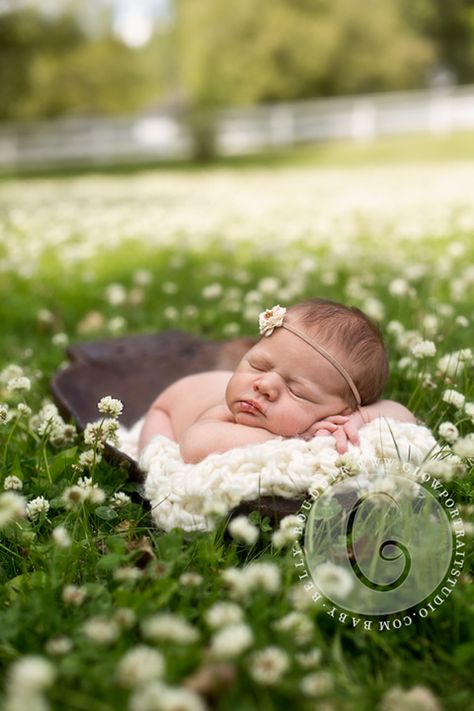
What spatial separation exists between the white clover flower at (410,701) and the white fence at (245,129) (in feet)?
94.7

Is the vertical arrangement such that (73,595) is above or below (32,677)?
above

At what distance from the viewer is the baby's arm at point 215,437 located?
2514 mm

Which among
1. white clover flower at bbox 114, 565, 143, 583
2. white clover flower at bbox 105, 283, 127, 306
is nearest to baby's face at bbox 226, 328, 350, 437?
white clover flower at bbox 114, 565, 143, 583

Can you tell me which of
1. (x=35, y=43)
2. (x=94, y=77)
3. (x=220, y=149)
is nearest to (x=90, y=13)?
(x=94, y=77)

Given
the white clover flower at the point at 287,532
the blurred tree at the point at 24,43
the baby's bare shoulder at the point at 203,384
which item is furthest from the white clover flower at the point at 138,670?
the blurred tree at the point at 24,43

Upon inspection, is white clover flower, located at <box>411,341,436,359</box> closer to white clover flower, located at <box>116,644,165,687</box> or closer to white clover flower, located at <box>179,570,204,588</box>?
white clover flower, located at <box>179,570,204,588</box>

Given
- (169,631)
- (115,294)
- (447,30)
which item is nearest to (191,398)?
(169,631)

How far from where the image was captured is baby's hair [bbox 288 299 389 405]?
2.62m

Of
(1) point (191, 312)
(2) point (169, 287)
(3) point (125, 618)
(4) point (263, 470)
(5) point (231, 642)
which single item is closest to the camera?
(5) point (231, 642)

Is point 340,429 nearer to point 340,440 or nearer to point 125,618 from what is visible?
point 340,440

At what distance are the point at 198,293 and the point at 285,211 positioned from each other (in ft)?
16.2

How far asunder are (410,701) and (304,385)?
1.17 meters

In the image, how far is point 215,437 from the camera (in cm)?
255

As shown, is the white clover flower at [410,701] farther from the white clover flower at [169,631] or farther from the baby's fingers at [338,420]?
the baby's fingers at [338,420]
